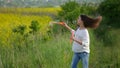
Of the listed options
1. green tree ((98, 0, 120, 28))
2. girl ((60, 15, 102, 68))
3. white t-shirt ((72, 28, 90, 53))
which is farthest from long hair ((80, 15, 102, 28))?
green tree ((98, 0, 120, 28))

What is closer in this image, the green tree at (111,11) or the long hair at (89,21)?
the long hair at (89,21)

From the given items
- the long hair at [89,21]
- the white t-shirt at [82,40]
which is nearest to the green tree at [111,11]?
the long hair at [89,21]

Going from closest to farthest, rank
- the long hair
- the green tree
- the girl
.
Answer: the girl
the long hair
the green tree

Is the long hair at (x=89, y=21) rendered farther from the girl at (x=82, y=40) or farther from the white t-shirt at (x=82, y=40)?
the white t-shirt at (x=82, y=40)

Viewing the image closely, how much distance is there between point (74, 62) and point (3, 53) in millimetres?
1434

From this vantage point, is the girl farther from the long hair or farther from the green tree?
the green tree

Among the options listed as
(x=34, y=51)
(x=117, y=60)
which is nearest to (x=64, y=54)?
→ (x=34, y=51)

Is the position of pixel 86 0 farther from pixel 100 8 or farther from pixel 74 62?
pixel 74 62

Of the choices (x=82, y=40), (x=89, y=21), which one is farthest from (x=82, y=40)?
(x=89, y=21)

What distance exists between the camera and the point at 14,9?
36.8 feet

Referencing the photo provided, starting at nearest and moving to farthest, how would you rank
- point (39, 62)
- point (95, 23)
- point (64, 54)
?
point (95, 23)
point (39, 62)
point (64, 54)

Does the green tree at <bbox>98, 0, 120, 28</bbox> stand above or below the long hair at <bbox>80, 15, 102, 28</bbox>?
below

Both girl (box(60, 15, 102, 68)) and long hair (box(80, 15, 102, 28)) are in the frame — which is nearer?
girl (box(60, 15, 102, 68))

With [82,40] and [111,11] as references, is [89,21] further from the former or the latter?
[111,11]
